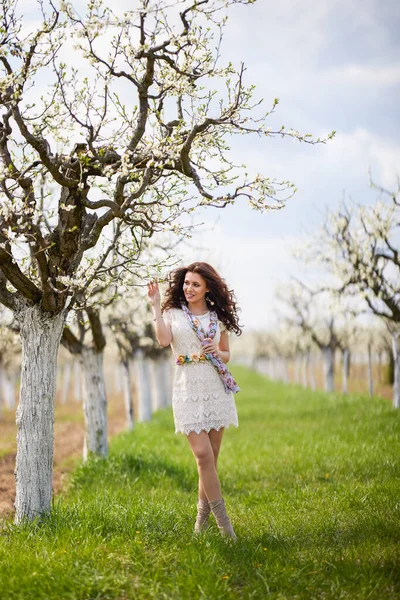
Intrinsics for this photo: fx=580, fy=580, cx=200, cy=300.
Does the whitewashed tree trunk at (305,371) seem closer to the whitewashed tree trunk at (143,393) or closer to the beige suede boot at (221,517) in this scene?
the whitewashed tree trunk at (143,393)

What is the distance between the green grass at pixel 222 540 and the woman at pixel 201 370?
511 millimetres

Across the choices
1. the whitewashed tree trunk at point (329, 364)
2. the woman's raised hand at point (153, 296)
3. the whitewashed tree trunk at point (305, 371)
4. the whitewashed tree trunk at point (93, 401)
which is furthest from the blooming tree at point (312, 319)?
the woman's raised hand at point (153, 296)

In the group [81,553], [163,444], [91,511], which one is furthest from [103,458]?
[81,553]

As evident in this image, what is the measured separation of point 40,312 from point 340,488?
164 inches

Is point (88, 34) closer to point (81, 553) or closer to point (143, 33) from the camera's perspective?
point (143, 33)

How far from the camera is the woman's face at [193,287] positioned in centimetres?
539

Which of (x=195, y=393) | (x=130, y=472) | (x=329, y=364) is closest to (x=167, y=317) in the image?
(x=195, y=393)

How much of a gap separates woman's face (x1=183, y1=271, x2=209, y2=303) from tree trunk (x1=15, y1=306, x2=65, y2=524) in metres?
1.46

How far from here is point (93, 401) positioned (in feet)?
34.0

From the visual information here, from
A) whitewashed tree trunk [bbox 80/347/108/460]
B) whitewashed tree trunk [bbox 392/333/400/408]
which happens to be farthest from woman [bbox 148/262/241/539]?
whitewashed tree trunk [bbox 392/333/400/408]

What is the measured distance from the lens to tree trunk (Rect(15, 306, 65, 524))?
5.66 metres

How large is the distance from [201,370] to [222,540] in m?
1.42

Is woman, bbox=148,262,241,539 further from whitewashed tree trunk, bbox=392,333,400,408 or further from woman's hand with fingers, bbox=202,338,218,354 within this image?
whitewashed tree trunk, bbox=392,333,400,408

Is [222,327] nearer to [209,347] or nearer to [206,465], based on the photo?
[209,347]
